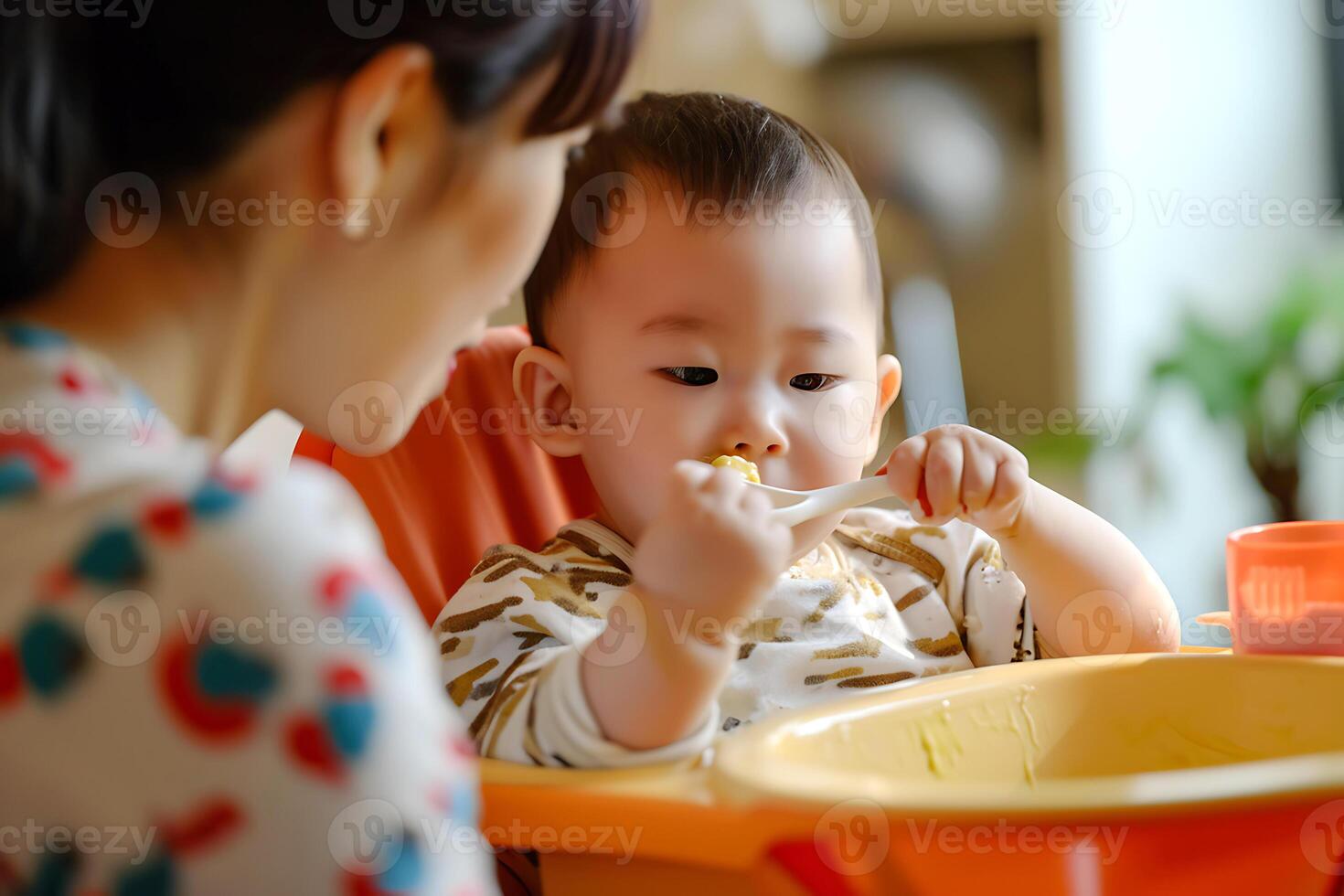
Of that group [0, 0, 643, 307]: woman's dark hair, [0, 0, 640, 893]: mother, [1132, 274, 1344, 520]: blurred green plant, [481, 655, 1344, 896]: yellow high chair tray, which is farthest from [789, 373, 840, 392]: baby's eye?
[1132, 274, 1344, 520]: blurred green plant

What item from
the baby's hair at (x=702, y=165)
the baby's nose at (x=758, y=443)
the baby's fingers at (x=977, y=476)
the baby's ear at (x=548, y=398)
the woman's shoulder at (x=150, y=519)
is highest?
the baby's hair at (x=702, y=165)

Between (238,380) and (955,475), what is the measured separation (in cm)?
46

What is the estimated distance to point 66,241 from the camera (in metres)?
0.49

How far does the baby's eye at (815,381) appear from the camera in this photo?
957 mm

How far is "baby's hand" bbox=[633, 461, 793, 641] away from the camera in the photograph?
652mm

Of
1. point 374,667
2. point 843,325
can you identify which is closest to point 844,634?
point 843,325

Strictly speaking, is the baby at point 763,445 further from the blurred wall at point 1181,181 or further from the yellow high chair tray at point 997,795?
the blurred wall at point 1181,181

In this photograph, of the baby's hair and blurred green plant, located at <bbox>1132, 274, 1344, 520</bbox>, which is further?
blurred green plant, located at <bbox>1132, 274, 1344, 520</bbox>

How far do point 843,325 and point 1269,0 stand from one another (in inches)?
93.7

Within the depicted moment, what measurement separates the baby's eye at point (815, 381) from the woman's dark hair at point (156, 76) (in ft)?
1.56

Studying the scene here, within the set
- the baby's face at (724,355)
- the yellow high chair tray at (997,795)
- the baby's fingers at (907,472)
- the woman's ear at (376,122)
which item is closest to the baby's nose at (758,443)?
the baby's face at (724,355)

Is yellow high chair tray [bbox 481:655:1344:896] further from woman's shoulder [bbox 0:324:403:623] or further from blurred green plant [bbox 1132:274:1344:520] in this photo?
blurred green plant [bbox 1132:274:1344:520]

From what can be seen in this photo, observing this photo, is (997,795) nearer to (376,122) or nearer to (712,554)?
(712,554)

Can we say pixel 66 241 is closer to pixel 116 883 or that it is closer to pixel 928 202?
pixel 116 883
